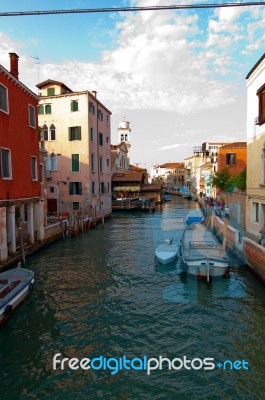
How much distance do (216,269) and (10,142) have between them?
38.0 ft

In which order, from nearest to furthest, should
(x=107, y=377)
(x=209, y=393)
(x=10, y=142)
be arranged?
1. (x=209, y=393)
2. (x=107, y=377)
3. (x=10, y=142)

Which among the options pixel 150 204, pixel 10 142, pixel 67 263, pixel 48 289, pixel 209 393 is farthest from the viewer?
pixel 150 204

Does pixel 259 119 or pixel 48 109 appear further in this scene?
pixel 48 109

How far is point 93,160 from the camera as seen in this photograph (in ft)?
107

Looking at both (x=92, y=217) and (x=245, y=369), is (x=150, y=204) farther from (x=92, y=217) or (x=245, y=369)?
(x=245, y=369)

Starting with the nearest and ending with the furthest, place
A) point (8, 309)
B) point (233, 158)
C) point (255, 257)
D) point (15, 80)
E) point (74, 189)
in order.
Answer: point (8, 309), point (255, 257), point (15, 80), point (74, 189), point (233, 158)

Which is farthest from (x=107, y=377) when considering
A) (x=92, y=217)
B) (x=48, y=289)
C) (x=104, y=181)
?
(x=104, y=181)

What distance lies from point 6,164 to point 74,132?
17131 mm

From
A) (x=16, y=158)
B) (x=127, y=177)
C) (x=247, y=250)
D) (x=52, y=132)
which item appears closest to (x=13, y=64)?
(x=16, y=158)

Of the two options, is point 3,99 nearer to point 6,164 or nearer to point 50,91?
point 6,164

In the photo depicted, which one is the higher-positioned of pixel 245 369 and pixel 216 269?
pixel 216 269

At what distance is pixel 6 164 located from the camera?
587 inches

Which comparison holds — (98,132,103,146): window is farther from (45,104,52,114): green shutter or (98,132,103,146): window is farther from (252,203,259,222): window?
(252,203,259,222): window

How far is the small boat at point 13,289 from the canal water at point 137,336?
0.38 meters
